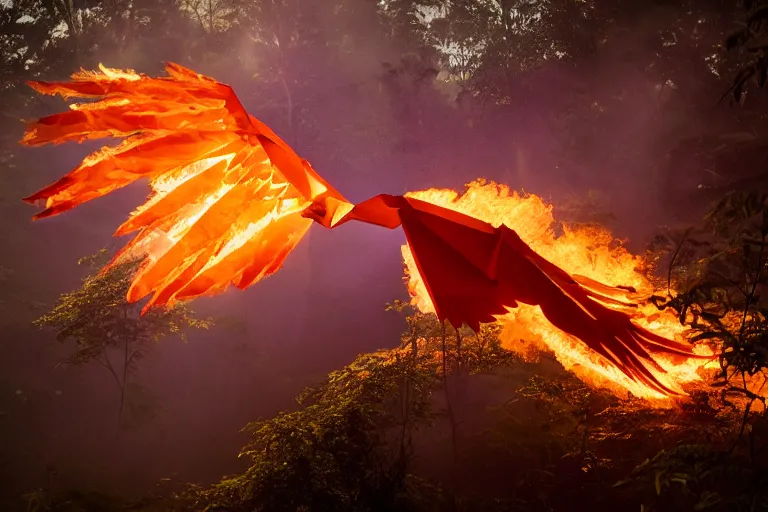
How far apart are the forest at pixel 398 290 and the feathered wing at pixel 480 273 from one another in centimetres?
50

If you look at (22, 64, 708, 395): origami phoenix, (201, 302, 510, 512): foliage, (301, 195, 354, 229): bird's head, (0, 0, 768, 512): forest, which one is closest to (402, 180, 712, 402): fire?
(0, 0, 768, 512): forest

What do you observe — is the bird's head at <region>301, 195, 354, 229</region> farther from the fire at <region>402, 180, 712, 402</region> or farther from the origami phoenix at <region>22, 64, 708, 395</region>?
the fire at <region>402, 180, 712, 402</region>

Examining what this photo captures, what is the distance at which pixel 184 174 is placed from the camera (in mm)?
2002

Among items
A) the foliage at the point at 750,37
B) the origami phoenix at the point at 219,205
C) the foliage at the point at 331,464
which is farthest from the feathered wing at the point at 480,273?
the foliage at the point at 331,464

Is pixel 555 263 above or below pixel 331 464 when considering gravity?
above

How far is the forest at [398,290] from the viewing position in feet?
16.4

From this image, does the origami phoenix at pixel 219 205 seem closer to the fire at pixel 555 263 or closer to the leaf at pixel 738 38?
the leaf at pixel 738 38

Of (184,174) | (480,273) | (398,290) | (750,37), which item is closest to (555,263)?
(480,273)

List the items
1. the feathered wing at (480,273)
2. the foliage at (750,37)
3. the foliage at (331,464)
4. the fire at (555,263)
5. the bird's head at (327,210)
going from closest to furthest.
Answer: the foliage at (750,37), the bird's head at (327,210), the feathered wing at (480,273), the foliage at (331,464), the fire at (555,263)

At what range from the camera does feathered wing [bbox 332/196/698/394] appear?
7.51 feet

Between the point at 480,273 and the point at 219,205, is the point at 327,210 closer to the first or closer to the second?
the point at 219,205

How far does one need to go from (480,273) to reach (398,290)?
22328 mm

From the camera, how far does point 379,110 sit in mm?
30375

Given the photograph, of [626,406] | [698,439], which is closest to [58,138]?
[698,439]
